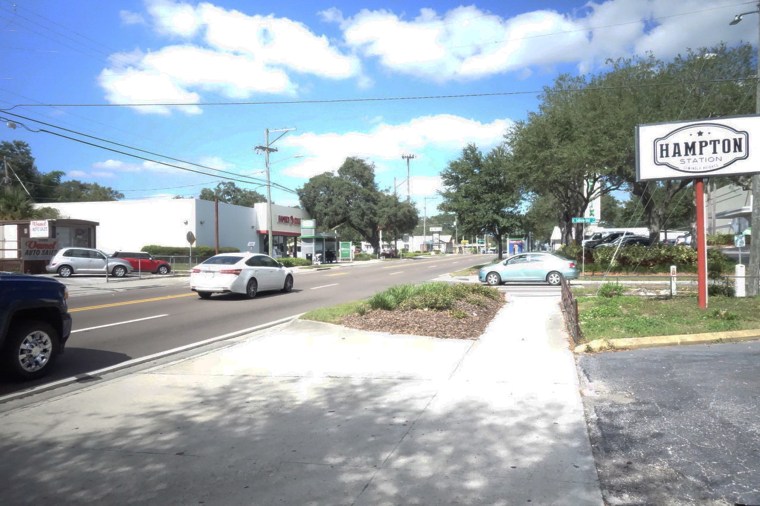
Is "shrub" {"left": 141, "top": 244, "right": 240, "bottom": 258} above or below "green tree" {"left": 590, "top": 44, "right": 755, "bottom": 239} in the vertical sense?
below

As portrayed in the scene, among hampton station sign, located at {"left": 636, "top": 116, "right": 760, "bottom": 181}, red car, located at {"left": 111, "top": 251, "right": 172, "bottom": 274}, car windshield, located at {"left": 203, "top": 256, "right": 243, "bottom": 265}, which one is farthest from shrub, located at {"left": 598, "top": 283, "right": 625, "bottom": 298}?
red car, located at {"left": 111, "top": 251, "right": 172, "bottom": 274}

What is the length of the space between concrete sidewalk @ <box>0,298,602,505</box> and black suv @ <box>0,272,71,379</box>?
35.4 inches

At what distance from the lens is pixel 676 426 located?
5.03m

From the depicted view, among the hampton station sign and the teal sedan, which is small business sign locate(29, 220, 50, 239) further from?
the hampton station sign

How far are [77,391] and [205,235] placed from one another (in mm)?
41136

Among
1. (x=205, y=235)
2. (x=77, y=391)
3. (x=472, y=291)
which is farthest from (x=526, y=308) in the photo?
(x=205, y=235)

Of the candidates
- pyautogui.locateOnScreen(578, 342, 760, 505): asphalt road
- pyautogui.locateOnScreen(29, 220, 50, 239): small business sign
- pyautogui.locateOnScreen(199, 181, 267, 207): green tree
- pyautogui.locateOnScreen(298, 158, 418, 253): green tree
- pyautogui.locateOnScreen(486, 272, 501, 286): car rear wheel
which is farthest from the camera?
pyautogui.locateOnScreen(199, 181, 267, 207): green tree

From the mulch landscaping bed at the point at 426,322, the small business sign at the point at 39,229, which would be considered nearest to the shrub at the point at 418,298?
the mulch landscaping bed at the point at 426,322

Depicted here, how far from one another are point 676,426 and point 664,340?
13.4 feet

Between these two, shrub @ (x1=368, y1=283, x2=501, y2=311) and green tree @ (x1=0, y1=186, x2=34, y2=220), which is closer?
shrub @ (x1=368, y1=283, x2=501, y2=311)

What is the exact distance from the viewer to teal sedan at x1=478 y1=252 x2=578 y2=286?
900 inches

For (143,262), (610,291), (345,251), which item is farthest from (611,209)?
(610,291)

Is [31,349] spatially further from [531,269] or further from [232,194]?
[232,194]

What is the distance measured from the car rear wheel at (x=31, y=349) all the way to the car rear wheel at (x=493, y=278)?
1840cm
